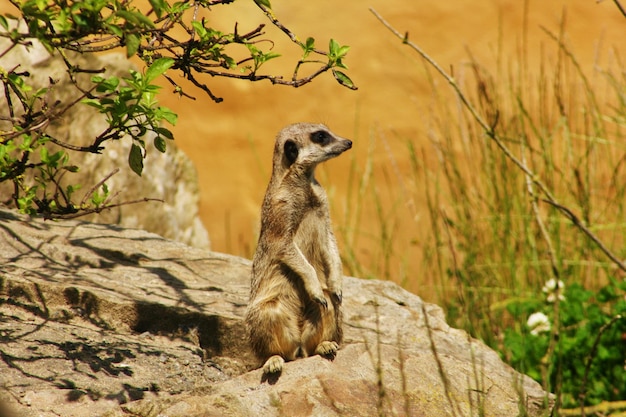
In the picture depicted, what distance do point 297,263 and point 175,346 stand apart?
24.9 inches

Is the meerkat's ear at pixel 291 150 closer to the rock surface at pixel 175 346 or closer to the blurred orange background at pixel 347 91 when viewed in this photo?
the rock surface at pixel 175 346

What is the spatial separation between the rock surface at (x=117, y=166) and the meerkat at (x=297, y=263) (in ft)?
5.60

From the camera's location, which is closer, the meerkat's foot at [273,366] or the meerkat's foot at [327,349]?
the meerkat's foot at [273,366]

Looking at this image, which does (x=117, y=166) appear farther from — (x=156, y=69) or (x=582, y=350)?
(x=582, y=350)

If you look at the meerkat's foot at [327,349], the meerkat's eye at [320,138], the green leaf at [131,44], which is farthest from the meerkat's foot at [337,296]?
the green leaf at [131,44]

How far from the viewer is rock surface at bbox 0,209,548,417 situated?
2.67 m

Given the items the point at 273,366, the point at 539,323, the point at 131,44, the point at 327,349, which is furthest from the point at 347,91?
the point at 131,44

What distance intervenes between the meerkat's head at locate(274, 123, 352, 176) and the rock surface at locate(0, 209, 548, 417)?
73cm

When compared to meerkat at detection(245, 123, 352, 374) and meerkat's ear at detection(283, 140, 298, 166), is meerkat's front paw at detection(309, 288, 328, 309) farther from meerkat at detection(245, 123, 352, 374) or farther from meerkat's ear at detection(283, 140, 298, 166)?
meerkat's ear at detection(283, 140, 298, 166)

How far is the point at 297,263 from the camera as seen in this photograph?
3203 mm

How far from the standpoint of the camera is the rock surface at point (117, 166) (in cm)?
503

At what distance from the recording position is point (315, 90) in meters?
6.84

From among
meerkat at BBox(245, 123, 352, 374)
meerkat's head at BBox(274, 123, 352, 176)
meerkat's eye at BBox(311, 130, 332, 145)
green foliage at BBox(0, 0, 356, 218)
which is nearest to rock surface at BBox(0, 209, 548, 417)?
meerkat at BBox(245, 123, 352, 374)

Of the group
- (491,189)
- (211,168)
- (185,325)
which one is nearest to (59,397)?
(185,325)
